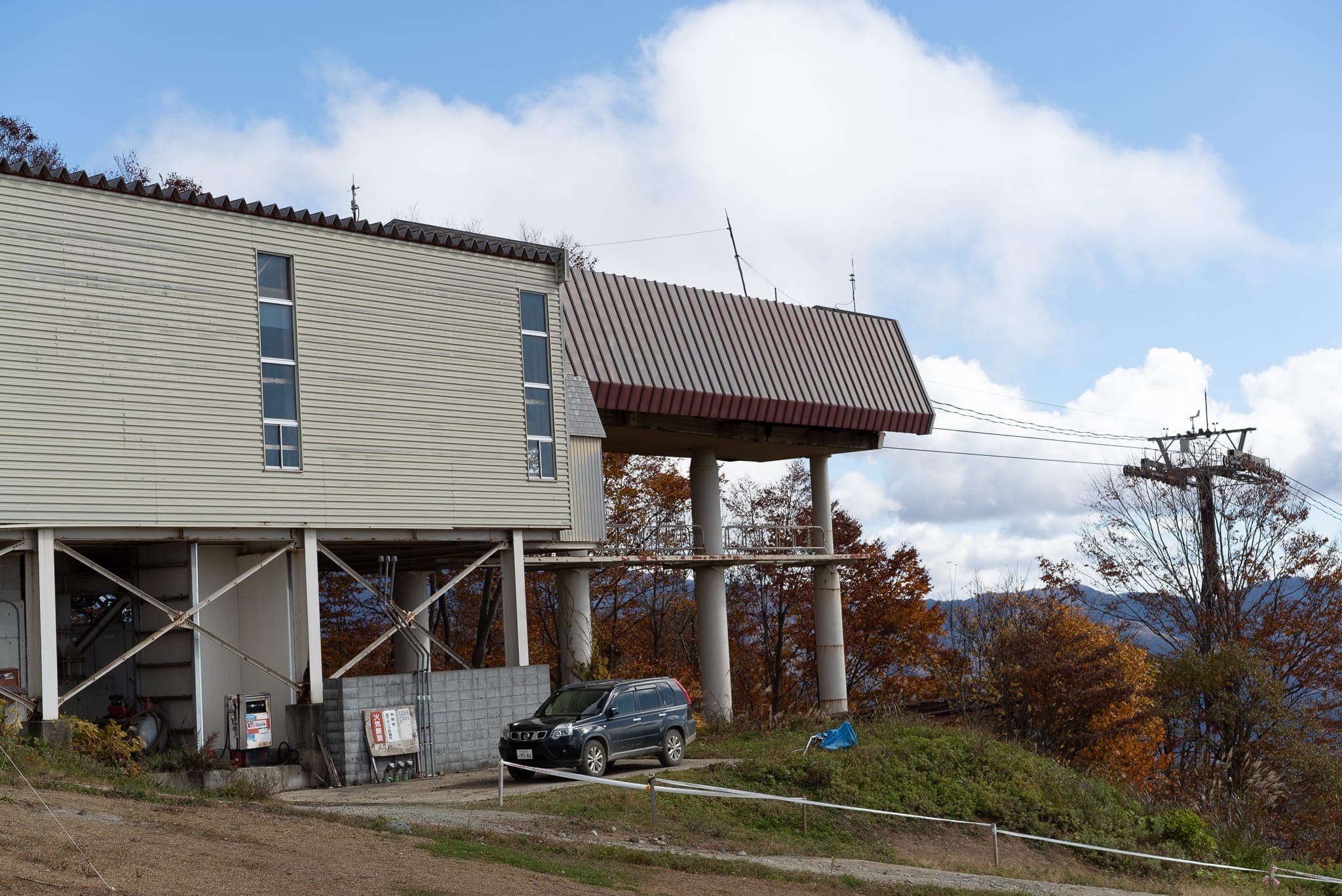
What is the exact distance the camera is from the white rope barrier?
1770 centimetres

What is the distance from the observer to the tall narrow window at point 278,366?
2195cm

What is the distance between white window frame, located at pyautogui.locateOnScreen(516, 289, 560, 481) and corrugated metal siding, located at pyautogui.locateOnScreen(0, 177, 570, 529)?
0.36 ft

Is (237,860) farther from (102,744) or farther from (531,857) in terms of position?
(102,744)

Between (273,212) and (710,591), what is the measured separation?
60.1 feet

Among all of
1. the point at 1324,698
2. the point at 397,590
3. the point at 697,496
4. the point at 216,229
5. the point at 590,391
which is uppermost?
the point at 216,229

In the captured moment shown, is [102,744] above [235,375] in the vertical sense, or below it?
below

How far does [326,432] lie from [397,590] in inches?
510

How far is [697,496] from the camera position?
36438 millimetres

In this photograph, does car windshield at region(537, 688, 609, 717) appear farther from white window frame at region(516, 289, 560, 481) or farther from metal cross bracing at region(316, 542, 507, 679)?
white window frame at region(516, 289, 560, 481)

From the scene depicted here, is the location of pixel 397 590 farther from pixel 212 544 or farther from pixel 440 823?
pixel 440 823

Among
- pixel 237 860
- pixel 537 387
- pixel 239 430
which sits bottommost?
pixel 237 860

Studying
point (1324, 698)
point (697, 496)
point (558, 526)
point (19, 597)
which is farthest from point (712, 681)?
point (1324, 698)

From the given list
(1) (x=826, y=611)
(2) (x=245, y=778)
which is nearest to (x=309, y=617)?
(2) (x=245, y=778)

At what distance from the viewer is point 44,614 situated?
1914 cm
